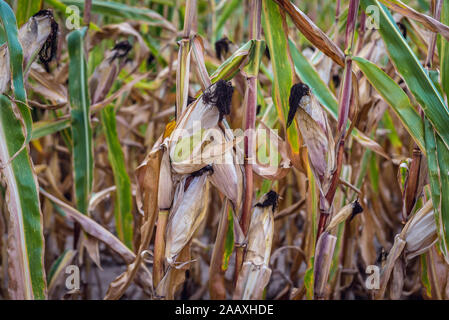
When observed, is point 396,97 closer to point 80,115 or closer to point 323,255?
point 323,255

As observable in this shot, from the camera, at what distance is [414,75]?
2.05ft

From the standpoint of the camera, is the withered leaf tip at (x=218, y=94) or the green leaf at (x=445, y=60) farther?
the green leaf at (x=445, y=60)

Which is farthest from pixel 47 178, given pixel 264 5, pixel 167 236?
pixel 264 5

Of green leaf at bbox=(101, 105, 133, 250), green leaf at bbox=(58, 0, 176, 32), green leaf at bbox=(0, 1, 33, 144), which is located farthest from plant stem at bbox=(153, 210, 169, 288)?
green leaf at bbox=(58, 0, 176, 32)

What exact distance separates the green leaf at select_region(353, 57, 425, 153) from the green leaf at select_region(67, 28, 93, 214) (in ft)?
1.65

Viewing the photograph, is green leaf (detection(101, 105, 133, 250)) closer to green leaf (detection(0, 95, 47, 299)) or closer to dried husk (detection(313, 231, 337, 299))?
green leaf (detection(0, 95, 47, 299))

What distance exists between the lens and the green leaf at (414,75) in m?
0.61

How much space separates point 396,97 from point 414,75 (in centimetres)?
4

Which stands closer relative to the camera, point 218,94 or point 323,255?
point 218,94

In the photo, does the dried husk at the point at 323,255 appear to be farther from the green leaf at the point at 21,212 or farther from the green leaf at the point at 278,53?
the green leaf at the point at 21,212

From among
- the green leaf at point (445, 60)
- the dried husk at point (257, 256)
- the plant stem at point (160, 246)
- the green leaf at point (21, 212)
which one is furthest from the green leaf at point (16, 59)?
the green leaf at point (445, 60)

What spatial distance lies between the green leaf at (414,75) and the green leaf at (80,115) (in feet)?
1.70

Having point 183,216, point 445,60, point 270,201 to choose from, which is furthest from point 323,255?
point 445,60

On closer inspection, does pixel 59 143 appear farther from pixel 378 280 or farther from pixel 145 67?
pixel 378 280
